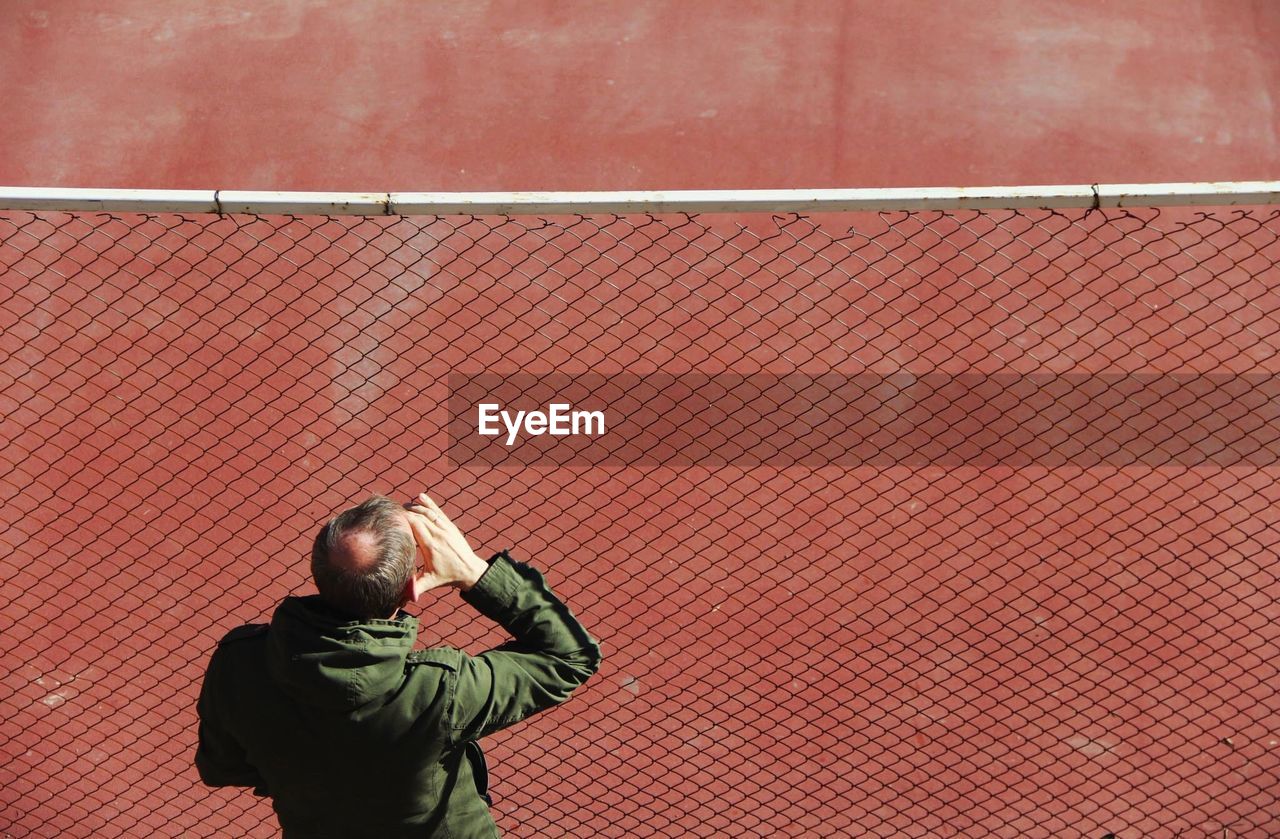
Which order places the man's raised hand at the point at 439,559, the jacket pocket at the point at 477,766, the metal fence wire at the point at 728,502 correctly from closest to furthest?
the man's raised hand at the point at 439,559, the jacket pocket at the point at 477,766, the metal fence wire at the point at 728,502

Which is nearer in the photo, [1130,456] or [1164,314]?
[1130,456]

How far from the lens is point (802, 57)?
902 centimetres

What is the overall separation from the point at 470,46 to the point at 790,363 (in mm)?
4156

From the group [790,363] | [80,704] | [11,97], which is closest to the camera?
[80,704]

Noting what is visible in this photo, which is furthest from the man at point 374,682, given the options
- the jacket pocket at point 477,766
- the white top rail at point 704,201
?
the white top rail at point 704,201

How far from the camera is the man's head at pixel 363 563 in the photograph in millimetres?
2674

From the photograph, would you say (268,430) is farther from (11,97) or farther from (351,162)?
(11,97)

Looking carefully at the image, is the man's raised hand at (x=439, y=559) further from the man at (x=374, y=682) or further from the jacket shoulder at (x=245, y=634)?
the jacket shoulder at (x=245, y=634)

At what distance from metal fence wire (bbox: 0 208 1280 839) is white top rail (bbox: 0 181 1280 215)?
124 centimetres

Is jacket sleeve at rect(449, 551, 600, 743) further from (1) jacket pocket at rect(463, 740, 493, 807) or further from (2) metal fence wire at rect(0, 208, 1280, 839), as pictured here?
(2) metal fence wire at rect(0, 208, 1280, 839)

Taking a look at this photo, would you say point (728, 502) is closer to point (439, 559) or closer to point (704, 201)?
point (704, 201)

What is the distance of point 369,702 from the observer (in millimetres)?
2672

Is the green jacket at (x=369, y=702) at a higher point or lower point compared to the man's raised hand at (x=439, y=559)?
lower

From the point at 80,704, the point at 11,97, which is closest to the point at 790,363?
the point at 80,704
